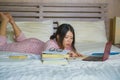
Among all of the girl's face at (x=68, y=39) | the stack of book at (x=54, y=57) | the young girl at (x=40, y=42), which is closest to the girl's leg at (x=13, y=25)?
the young girl at (x=40, y=42)

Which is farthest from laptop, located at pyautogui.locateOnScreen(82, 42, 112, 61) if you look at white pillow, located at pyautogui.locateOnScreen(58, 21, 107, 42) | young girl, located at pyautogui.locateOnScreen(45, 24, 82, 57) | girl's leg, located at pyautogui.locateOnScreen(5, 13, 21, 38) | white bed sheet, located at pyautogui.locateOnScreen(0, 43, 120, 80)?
white pillow, located at pyautogui.locateOnScreen(58, 21, 107, 42)

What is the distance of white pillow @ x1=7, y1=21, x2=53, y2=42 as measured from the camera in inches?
114

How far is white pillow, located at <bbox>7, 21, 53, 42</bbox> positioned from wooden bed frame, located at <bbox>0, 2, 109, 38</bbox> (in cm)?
20

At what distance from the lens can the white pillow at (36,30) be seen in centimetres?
290

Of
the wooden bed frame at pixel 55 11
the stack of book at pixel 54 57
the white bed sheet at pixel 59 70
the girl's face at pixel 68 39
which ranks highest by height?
the wooden bed frame at pixel 55 11

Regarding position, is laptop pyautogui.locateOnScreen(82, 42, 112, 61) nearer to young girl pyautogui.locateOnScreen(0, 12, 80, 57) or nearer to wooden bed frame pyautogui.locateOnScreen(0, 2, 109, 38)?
young girl pyautogui.locateOnScreen(0, 12, 80, 57)

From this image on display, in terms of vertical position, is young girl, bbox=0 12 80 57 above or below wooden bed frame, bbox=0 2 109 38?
below

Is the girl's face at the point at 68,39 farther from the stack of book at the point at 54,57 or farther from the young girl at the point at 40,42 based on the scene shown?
the stack of book at the point at 54,57

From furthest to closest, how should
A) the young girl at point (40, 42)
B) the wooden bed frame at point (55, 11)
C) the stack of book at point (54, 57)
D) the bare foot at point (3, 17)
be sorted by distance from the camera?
the wooden bed frame at point (55, 11), the bare foot at point (3, 17), the young girl at point (40, 42), the stack of book at point (54, 57)

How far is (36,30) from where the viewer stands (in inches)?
116

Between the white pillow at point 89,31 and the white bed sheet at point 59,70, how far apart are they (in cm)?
126

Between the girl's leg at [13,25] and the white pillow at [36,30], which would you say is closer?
the girl's leg at [13,25]

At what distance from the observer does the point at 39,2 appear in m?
3.22

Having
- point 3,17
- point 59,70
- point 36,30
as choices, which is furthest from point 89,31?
point 59,70
